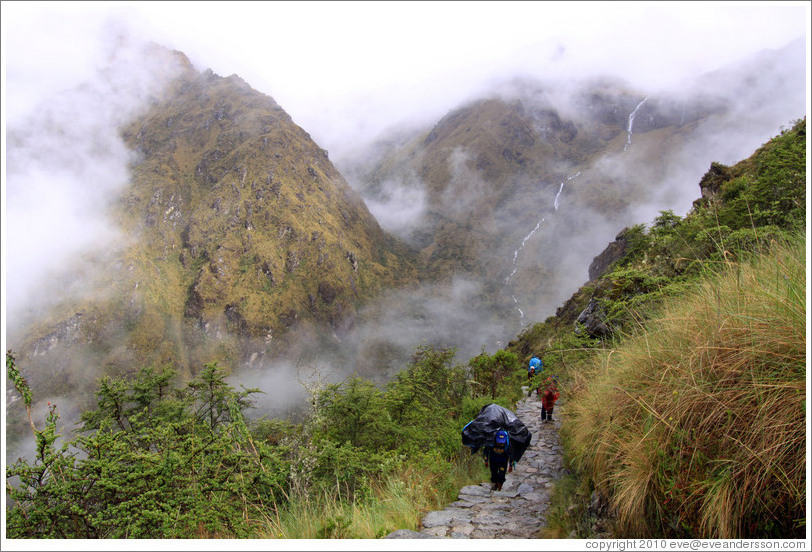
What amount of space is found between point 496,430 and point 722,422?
4.27m

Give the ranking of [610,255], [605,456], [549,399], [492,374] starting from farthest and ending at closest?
[610,255] → [492,374] → [549,399] → [605,456]

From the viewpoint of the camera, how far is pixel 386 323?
17912 centimetres

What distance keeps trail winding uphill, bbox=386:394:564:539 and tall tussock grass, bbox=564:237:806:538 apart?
1.41 metres

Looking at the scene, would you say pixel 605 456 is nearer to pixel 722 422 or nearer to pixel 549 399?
pixel 722 422

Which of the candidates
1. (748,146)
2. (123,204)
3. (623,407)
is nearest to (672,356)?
(623,407)

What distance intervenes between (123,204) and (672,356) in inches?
8599

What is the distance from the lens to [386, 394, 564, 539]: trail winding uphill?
460cm

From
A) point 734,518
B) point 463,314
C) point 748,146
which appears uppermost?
point 748,146

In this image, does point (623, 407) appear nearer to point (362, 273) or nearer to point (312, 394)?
point (312, 394)

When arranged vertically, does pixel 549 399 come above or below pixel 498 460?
above

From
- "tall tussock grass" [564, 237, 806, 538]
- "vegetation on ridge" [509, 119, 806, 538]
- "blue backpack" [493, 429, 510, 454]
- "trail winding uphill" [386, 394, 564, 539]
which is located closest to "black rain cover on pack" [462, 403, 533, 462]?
"blue backpack" [493, 429, 510, 454]

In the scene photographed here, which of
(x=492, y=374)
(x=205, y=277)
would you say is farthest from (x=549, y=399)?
(x=205, y=277)

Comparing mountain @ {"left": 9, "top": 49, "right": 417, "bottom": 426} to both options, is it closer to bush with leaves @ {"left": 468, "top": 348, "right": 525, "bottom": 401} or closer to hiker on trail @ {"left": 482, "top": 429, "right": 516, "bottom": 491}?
bush with leaves @ {"left": 468, "top": 348, "right": 525, "bottom": 401}

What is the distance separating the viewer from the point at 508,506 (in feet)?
18.6
